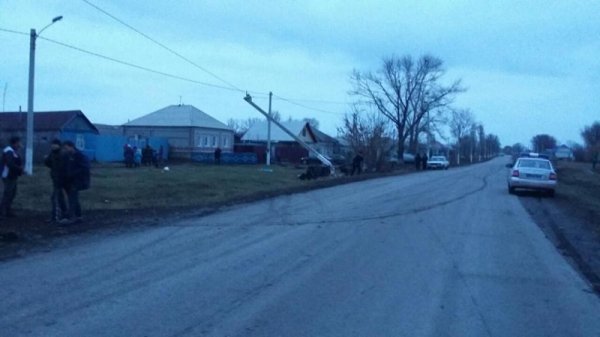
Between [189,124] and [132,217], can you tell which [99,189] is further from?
[189,124]

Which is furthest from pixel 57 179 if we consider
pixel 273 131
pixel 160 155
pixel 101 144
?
pixel 273 131

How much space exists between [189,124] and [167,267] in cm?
6037

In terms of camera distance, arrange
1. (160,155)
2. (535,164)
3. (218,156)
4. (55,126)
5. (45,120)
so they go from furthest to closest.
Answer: (218,156), (160,155), (45,120), (55,126), (535,164)

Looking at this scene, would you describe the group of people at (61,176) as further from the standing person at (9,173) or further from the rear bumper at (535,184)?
the rear bumper at (535,184)

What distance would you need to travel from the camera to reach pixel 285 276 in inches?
382

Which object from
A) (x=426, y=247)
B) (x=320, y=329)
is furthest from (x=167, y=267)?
(x=426, y=247)

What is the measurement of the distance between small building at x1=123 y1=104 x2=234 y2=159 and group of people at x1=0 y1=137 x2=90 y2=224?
51.3 metres

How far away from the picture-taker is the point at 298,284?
30.1 feet

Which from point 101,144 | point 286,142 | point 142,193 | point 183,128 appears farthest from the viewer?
point 286,142

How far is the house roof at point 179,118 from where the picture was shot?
7075cm

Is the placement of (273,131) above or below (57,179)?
above

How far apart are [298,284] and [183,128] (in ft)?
203

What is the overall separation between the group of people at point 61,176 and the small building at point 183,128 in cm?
5133

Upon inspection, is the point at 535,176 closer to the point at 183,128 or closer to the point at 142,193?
the point at 142,193
